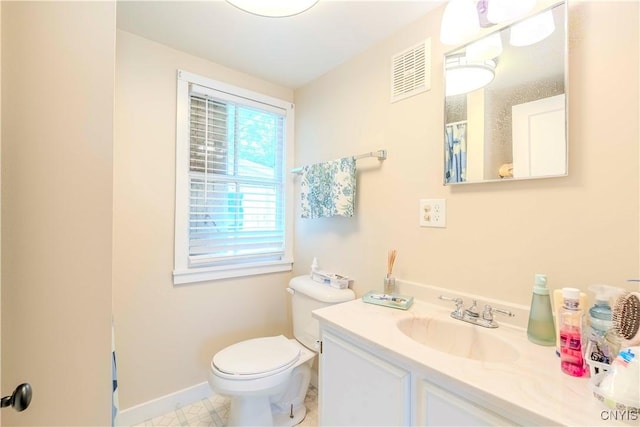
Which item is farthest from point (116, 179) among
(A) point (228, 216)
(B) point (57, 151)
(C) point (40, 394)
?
(C) point (40, 394)

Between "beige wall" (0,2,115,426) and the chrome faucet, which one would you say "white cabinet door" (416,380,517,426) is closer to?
the chrome faucet

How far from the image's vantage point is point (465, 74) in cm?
117

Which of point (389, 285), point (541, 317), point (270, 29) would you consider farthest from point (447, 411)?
point (270, 29)

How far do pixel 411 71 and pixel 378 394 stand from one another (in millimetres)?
1426

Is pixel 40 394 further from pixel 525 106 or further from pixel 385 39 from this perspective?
pixel 385 39

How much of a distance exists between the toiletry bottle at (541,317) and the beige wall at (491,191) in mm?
87

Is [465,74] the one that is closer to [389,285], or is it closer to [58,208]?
[389,285]

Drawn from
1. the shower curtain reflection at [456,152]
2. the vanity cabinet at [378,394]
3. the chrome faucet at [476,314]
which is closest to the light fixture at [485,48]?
the shower curtain reflection at [456,152]

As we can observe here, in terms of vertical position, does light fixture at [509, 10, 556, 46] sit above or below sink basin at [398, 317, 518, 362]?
above

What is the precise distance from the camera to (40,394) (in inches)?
26.8

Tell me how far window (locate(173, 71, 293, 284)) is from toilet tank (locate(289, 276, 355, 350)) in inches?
14.9

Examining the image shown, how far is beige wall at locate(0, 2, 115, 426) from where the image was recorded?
0.64 meters

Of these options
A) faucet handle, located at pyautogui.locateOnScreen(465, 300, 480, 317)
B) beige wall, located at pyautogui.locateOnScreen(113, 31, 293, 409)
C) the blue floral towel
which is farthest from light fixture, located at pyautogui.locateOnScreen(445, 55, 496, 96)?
beige wall, located at pyautogui.locateOnScreen(113, 31, 293, 409)

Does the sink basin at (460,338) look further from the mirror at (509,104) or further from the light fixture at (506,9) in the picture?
the light fixture at (506,9)
